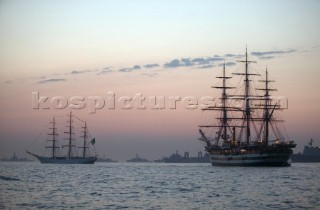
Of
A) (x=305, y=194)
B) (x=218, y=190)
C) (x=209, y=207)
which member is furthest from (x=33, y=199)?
(x=305, y=194)

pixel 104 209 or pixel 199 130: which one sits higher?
pixel 199 130

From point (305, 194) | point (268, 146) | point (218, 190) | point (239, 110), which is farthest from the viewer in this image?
point (239, 110)

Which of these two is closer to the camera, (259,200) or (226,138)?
(259,200)

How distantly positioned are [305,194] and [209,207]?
13.2m

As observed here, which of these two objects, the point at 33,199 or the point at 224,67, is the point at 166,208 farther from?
the point at 224,67

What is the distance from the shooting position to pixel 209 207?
120 feet

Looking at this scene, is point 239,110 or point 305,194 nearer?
point 305,194

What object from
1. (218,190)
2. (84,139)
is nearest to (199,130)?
(84,139)

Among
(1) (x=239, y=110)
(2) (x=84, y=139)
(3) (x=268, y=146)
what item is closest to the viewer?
(3) (x=268, y=146)

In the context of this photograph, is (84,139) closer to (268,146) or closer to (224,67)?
(224,67)

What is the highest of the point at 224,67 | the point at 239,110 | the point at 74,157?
the point at 224,67

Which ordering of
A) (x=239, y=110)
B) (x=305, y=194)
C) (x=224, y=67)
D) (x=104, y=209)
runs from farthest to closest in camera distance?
(x=224, y=67) → (x=239, y=110) → (x=305, y=194) → (x=104, y=209)

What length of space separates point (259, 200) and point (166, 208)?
369 inches

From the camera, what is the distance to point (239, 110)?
11744 centimetres
